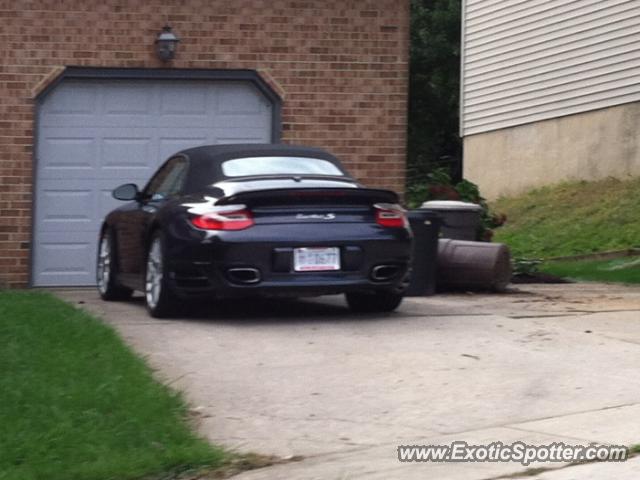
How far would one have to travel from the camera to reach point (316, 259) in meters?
11.0

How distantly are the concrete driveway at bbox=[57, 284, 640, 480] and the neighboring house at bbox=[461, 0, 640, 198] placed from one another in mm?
13749

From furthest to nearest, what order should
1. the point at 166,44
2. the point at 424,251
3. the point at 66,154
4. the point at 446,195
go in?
the point at 446,195
the point at 66,154
the point at 166,44
the point at 424,251

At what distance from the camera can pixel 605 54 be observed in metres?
26.3

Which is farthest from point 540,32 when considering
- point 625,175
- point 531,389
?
point 531,389

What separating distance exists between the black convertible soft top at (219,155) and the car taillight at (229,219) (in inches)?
26.6

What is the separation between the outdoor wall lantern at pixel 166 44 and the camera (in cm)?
1533

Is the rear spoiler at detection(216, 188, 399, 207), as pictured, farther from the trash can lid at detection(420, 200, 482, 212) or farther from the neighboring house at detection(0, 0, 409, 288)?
the neighboring house at detection(0, 0, 409, 288)

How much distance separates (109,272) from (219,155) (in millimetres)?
2076

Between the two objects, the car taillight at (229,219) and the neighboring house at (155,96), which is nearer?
the car taillight at (229,219)

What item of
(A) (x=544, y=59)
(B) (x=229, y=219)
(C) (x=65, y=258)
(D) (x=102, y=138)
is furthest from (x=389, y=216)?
(A) (x=544, y=59)

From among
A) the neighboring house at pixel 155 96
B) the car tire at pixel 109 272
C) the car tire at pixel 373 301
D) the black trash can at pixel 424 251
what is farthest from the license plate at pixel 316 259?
the neighboring house at pixel 155 96

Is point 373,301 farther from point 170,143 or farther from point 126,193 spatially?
point 170,143

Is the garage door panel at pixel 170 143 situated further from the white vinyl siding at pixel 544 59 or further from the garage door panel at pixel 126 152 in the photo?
the white vinyl siding at pixel 544 59

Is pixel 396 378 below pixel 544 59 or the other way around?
below
